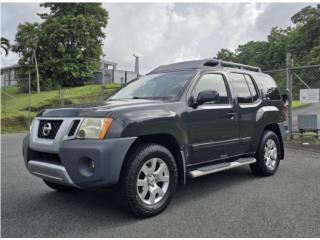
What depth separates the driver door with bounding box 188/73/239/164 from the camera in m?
4.52

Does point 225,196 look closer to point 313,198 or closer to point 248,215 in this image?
point 248,215

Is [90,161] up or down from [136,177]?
up

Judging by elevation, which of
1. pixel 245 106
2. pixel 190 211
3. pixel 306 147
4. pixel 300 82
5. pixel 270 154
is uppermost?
pixel 300 82

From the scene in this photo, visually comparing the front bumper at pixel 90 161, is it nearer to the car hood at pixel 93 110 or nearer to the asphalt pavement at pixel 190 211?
the car hood at pixel 93 110

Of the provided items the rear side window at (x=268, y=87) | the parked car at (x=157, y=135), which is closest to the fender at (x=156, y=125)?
the parked car at (x=157, y=135)

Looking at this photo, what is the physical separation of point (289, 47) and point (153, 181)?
3977 cm

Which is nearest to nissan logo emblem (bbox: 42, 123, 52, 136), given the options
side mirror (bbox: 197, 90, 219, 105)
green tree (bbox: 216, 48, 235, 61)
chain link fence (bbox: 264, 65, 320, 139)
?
side mirror (bbox: 197, 90, 219, 105)

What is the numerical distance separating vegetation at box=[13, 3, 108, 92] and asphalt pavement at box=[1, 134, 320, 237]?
30136 millimetres

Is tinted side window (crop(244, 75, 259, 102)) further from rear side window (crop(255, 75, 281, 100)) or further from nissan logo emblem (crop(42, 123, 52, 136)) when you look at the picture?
nissan logo emblem (crop(42, 123, 52, 136))

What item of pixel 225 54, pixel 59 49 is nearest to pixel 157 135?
pixel 59 49

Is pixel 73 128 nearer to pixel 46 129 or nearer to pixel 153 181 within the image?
pixel 46 129

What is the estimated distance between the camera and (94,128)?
364cm

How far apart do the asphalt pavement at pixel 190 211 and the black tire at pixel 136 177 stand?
4.7 inches

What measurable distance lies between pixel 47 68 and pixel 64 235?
33.5 m
